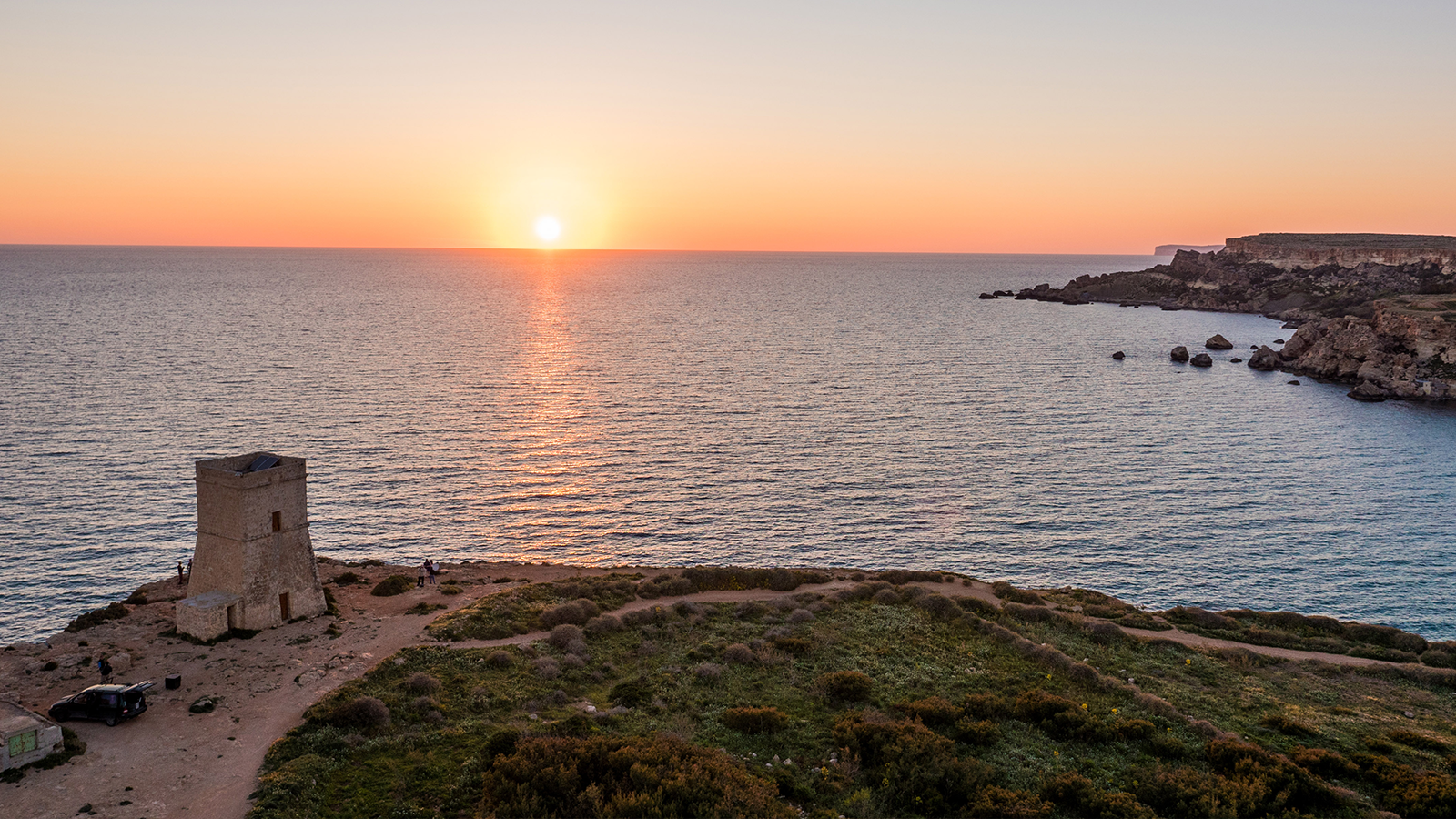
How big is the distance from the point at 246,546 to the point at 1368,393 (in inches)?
4980

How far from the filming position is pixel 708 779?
24.1 meters

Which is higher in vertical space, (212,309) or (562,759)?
(212,309)

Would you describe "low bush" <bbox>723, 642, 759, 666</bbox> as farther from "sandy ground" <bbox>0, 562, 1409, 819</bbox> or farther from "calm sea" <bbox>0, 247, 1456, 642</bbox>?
"calm sea" <bbox>0, 247, 1456, 642</bbox>

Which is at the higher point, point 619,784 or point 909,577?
point 619,784

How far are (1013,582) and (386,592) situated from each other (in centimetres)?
3754

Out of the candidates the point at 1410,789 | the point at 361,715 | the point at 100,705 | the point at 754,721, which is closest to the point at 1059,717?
the point at 1410,789

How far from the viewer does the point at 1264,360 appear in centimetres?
13475

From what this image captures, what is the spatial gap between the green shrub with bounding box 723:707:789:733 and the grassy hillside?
0.25ft

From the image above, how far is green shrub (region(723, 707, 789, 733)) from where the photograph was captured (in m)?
29.7

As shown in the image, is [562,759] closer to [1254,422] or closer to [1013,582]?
[1013,582]

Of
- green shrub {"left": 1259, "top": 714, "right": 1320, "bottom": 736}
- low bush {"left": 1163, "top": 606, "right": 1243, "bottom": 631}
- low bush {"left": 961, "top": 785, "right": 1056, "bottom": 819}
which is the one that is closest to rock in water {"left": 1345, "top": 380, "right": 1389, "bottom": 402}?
low bush {"left": 1163, "top": 606, "right": 1243, "bottom": 631}

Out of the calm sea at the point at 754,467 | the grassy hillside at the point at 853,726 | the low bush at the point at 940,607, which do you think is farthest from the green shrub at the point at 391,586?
the low bush at the point at 940,607

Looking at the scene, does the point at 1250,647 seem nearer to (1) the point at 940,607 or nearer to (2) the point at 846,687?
(1) the point at 940,607

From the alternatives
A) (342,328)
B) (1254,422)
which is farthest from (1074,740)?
(342,328)
